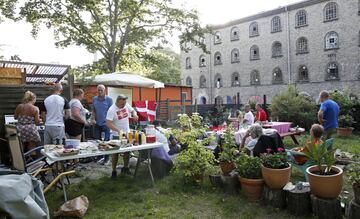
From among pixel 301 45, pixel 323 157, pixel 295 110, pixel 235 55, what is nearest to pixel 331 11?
pixel 301 45

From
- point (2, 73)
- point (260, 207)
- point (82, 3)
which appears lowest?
point (260, 207)

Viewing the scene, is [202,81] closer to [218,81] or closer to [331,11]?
[218,81]

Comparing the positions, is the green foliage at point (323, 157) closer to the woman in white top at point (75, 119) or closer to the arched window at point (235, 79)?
the woman in white top at point (75, 119)

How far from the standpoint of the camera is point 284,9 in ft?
103

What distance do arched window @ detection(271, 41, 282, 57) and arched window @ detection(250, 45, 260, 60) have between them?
190 cm

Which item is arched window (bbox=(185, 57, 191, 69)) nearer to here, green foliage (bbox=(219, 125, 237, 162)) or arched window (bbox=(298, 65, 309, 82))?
arched window (bbox=(298, 65, 309, 82))

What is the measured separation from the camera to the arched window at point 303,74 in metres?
30.5

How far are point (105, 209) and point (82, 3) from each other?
583 inches

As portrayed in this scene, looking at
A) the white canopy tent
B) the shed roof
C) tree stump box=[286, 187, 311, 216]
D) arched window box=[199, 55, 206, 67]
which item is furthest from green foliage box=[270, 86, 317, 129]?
arched window box=[199, 55, 206, 67]

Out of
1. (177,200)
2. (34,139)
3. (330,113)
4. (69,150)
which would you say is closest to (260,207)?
(177,200)

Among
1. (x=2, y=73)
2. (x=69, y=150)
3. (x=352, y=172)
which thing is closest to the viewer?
(x=352, y=172)

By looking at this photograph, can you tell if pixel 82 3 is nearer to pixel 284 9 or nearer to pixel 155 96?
pixel 155 96

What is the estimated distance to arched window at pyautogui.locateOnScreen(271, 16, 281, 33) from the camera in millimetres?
32094

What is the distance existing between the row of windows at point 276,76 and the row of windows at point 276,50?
1586 mm
